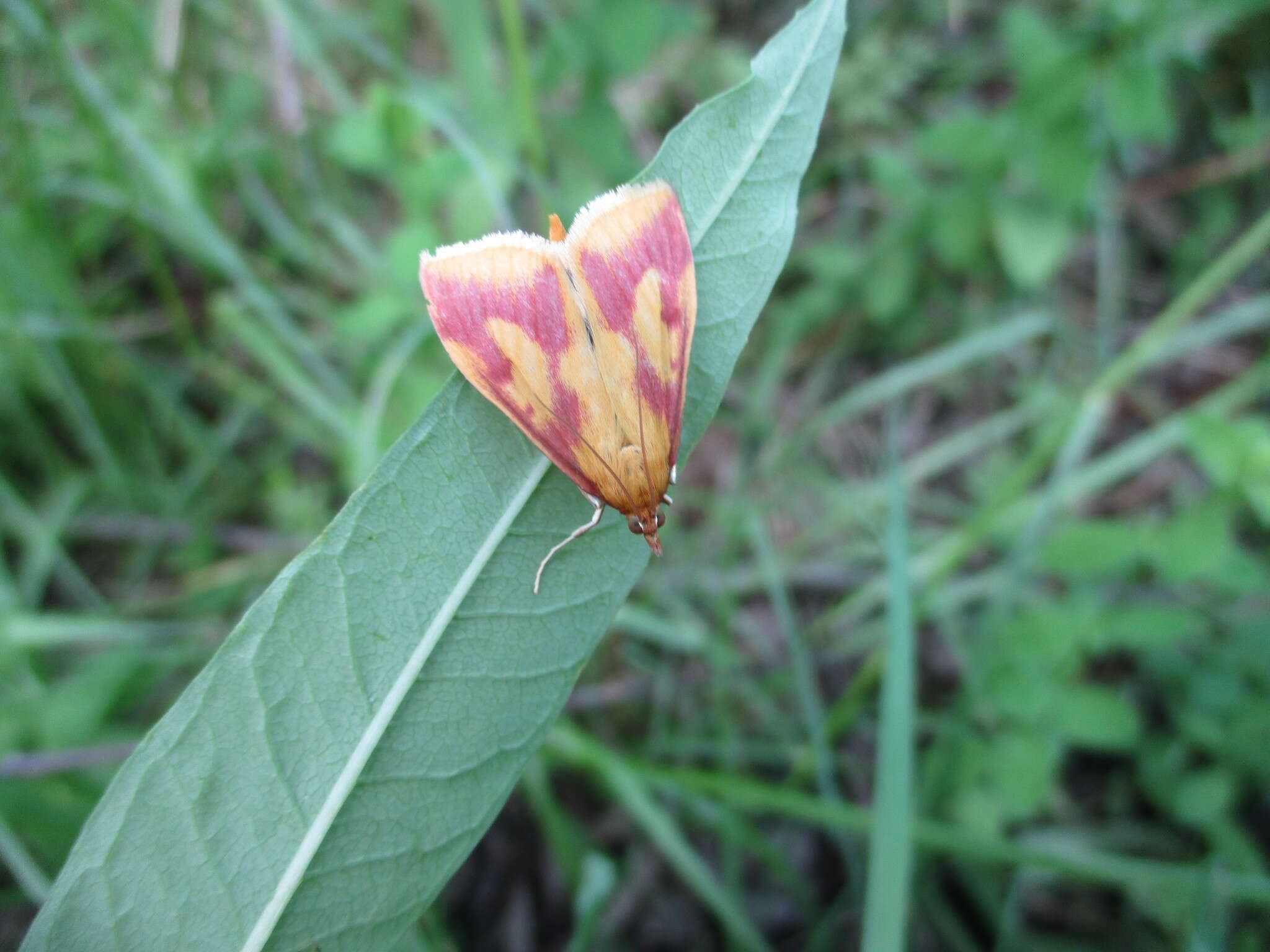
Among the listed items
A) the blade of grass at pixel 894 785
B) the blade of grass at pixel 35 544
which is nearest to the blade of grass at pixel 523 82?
the blade of grass at pixel 894 785

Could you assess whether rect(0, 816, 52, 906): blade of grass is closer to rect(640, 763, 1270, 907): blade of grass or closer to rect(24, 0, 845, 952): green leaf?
rect(24, 0, 845, 952): green leaf

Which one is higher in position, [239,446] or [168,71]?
[168,71]

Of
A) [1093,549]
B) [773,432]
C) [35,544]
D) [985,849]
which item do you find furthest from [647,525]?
[35,544]

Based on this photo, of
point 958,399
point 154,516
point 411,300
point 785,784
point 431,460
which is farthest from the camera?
point 958,399

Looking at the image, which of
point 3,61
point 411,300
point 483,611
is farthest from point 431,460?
point 3,61

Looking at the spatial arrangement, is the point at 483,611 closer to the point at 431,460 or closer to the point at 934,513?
the point at 431,460

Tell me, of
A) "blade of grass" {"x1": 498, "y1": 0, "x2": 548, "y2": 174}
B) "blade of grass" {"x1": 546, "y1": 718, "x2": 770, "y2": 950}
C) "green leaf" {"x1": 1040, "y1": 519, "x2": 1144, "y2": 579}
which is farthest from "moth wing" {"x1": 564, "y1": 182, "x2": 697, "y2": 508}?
"green leaf" {"x1": 1040, "y1": 519, "x2": 1144, "y2": 579}

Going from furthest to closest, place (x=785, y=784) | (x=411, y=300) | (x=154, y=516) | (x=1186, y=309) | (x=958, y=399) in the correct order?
(x=958, y=399) → (x=154, y=516) → (x=785, y=784) → (x=411, y=300) → (x=1186, y=309)
